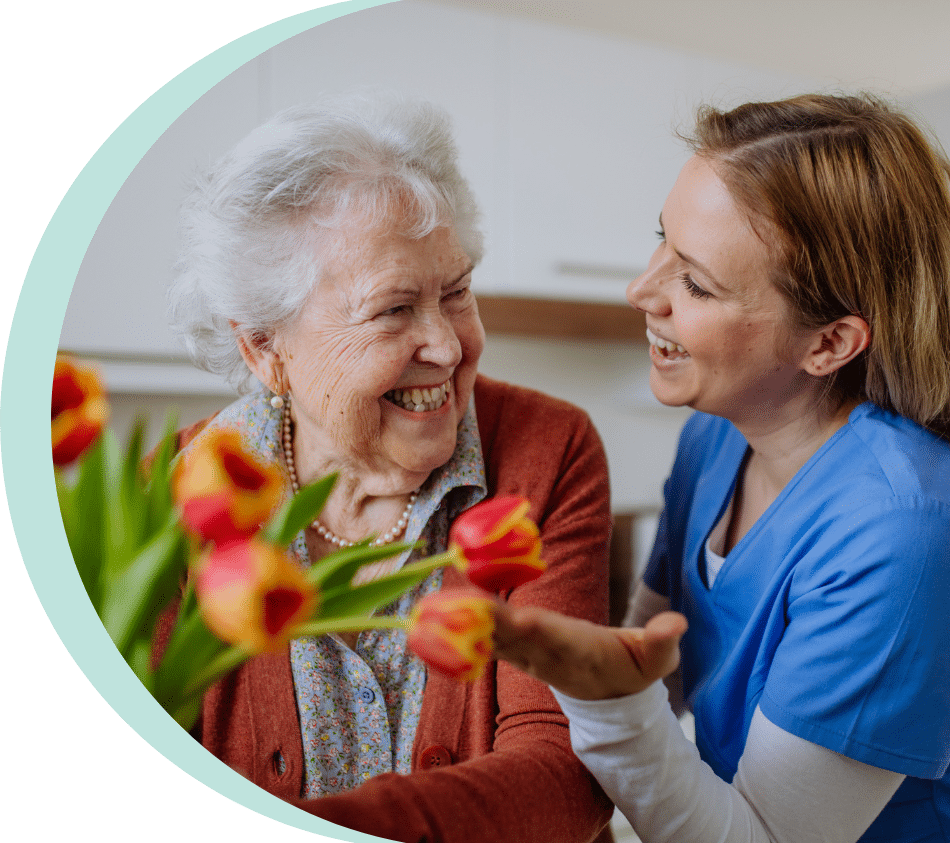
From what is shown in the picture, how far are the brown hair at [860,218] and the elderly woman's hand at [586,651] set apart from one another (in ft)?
0.91

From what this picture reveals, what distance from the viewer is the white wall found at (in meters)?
0.52

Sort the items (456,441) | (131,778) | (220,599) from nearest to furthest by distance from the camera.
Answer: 1. (220,599)
2. (131,778)
3. (456,441)

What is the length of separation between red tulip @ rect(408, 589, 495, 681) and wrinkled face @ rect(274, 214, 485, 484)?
0.24 m

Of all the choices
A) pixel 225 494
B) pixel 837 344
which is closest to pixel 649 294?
pixel 837 344

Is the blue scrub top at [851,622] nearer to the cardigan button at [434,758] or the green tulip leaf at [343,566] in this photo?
the cardigan button at [434,758]

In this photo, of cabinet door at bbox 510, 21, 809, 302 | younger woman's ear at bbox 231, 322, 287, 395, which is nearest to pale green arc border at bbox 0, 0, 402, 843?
younger woman's ear at bbox 231, 322, 287, 395

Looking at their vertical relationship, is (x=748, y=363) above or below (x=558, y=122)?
below

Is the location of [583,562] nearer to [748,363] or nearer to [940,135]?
[748,363]

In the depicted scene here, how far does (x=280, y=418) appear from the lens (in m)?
0.59

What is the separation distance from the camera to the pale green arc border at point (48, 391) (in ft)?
1.49

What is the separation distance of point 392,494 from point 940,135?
1.60 ft

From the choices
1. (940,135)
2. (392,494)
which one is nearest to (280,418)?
(392,494)

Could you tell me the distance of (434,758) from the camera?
Result: 1.68 feet

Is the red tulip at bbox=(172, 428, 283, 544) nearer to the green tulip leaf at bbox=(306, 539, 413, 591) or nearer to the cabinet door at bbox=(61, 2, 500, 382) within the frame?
the green tulip leaf at bbox=(306, 539, 413, 591)
